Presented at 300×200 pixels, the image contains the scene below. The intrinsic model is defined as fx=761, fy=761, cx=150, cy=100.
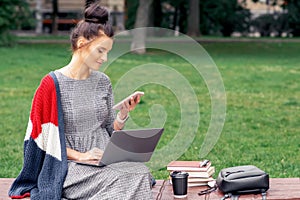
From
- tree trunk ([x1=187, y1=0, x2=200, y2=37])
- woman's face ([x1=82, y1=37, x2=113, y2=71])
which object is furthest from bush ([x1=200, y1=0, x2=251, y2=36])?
woman's face ([x1=82, y1=37, x2=113, y2=71])

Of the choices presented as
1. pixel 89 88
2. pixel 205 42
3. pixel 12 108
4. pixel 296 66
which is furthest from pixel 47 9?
pixel 89 88

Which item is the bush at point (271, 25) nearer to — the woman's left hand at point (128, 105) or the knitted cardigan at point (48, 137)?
the woman's left hand at point (128, 105)

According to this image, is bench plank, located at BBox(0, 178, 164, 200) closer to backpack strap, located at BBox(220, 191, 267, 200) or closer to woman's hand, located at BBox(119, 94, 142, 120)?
backpack strap, located at BBox(220, 191, 267, 200)

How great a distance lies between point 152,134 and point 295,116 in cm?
757

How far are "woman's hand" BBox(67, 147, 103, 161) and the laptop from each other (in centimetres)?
4

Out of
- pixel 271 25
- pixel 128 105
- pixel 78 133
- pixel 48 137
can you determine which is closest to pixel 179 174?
pixel 128 105

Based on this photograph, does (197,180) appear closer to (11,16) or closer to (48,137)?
(48,137)

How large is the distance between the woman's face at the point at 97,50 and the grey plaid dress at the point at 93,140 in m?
0.21

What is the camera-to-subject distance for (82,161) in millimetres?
4754

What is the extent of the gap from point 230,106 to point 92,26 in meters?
8.28

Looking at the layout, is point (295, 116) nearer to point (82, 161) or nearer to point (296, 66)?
point (82, 161)

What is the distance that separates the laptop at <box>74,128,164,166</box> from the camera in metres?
4.46

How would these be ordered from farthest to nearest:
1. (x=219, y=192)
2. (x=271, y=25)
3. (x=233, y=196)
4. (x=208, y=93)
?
(x=271, y=25) → (x=208, y=93) → (x=219, y=192) → (x=233, y=196)

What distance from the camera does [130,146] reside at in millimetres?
4570
